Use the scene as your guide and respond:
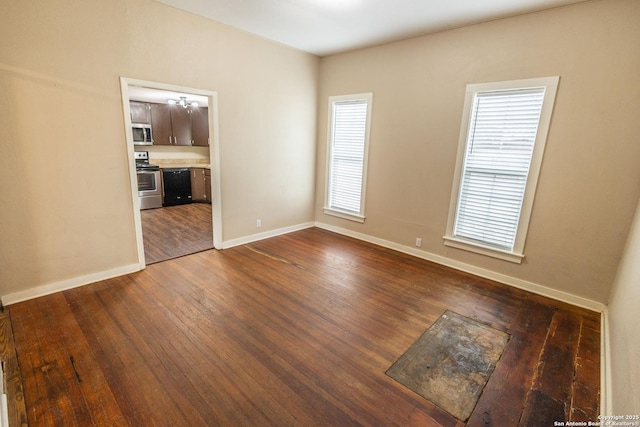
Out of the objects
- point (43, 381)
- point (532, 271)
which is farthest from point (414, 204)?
point (43, 381)

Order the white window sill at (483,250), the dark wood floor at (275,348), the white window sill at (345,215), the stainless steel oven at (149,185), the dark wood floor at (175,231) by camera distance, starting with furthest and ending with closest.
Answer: the stainless steel oven at (149,185), the white window sill at (345,215), the dark wood floor at (175,231), the white window sill at (483,250), the dark wood floor at (275,348)

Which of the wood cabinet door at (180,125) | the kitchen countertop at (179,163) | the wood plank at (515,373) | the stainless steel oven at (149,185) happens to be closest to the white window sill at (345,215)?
the wood plank at (515,373)

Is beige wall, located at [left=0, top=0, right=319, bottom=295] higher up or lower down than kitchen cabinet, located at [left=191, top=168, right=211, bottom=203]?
higher up

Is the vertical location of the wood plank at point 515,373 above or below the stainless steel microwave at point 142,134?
below

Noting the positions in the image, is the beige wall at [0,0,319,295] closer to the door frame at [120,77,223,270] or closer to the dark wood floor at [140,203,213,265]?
the door frame at [120,77,223,270]

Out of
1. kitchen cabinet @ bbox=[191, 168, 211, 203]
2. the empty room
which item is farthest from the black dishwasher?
the empty room

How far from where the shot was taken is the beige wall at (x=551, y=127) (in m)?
2.65

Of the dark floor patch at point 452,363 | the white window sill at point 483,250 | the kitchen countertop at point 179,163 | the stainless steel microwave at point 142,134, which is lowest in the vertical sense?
the dark floor patch at point 452,363

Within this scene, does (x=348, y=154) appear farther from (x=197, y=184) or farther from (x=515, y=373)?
(x=197, y=184)

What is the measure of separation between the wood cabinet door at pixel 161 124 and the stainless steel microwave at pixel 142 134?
11 cm

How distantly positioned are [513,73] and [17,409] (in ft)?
16.0

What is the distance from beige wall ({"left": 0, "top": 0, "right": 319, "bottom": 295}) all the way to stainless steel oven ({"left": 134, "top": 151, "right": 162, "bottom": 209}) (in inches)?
130

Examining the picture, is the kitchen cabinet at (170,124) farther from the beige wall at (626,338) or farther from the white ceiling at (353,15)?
the beige wall at (626,338)

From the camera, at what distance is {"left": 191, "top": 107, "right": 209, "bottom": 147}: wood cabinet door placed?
7227mm
